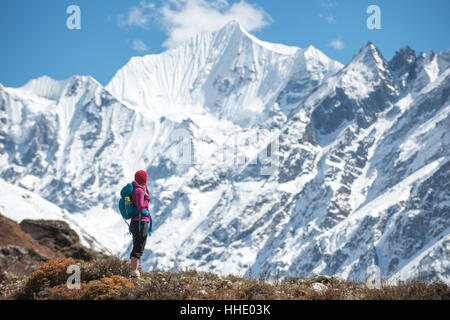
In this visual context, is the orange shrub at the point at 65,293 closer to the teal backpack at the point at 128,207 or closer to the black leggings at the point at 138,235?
the black leggings at the point at 138,235

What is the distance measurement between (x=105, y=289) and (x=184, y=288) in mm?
1761

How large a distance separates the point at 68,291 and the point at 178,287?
266 centimetres

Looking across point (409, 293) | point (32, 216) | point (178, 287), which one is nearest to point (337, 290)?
point (409, 293)

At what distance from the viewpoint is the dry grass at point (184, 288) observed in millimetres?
11039

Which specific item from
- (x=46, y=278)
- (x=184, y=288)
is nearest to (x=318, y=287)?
(x=184, y=288)

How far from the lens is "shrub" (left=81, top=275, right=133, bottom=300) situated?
11477 mm

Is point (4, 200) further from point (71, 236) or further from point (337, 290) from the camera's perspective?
point (337, 290)

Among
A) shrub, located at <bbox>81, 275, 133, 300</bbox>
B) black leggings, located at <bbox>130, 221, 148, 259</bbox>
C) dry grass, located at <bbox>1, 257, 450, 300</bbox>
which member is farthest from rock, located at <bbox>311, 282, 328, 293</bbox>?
black leggings, located at <bbox>130, 221, 148, 259</bbox>

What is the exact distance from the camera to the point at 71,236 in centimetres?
2820

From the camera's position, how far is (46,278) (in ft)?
44.2

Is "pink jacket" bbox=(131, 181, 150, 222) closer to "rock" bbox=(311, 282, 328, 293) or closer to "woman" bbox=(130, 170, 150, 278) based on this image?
"woman" bbox=(130, 170, 150, 278)

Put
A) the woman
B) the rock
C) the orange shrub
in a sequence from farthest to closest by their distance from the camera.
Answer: the woman, the rock, the orange shrub

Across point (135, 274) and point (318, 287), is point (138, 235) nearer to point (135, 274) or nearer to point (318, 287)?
point (135, 274)

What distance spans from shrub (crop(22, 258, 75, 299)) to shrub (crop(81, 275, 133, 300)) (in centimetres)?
179
